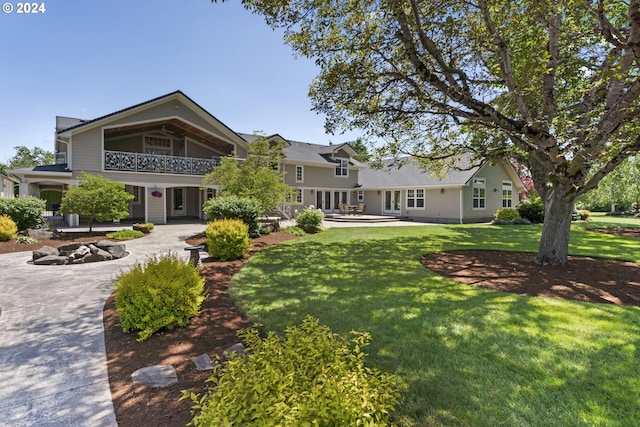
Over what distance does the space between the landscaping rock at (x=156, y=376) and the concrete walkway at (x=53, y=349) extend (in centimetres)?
28

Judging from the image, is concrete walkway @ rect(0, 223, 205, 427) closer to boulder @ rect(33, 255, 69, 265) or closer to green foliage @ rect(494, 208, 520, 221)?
boulder @ rect(33, 255, 69, 265)

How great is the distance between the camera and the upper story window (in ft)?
68.8

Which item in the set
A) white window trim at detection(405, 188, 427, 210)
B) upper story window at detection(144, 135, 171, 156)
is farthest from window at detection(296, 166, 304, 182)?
upper story window at detection(144, 135, 171, 156)

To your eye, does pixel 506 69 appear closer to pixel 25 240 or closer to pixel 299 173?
pixel 25 240

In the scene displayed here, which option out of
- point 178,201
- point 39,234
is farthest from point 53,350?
point 178,201

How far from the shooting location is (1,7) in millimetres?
9195

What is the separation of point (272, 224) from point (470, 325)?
37.8ft

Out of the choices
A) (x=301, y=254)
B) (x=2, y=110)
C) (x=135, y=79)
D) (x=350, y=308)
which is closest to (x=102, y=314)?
(x=350, y=308)

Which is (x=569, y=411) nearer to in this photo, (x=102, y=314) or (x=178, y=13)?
(x=102, y=314)

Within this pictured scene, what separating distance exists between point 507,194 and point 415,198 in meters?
9.40

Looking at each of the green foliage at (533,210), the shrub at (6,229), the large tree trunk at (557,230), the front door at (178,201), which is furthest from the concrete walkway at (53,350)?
the green foliage at (533,210)

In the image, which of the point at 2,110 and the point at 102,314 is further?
the point at 2,110

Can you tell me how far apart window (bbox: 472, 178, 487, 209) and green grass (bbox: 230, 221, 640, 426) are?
20329 millimetres

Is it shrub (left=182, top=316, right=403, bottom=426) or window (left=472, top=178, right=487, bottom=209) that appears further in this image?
window (left=472, top=178, right=487, bottom=209)
